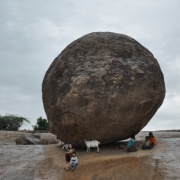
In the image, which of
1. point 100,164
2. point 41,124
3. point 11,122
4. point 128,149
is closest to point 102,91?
point 128,149

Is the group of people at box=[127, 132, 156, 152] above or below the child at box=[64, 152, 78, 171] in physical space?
above

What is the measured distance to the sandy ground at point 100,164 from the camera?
433 inches

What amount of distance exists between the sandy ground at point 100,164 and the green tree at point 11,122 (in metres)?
20.4

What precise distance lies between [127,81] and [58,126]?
8.83 feet

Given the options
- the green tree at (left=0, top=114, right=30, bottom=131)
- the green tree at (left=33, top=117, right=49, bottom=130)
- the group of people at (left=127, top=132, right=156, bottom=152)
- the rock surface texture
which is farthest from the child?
the green tree at (left=0, top=114, right=30, bottom=131)

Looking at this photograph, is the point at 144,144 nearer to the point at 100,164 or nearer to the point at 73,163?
the point at 100,164

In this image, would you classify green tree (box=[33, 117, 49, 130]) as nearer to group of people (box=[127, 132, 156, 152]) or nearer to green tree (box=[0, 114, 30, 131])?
green tree (box=[0, 114, 30, 131])

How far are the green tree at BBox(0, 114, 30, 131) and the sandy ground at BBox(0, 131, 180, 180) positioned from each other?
20413 millimetres

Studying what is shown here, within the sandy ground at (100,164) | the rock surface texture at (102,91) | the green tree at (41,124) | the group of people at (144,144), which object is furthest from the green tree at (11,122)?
the group of people at (144,144)

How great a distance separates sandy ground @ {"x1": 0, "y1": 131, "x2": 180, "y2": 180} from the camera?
11.0 meters

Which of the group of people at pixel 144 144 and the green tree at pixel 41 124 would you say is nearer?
the group of people at pixel 144 144

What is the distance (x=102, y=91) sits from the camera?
12070 millimetres

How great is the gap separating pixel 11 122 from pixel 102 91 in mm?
24081

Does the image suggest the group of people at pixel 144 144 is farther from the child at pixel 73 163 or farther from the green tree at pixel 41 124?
the green tree at pixel 41 124
